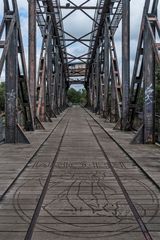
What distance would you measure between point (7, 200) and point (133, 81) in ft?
39.0

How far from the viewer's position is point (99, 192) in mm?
7941

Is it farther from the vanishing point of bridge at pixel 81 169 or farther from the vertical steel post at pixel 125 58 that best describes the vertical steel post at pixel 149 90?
the vertical steel post at pixel 125 58

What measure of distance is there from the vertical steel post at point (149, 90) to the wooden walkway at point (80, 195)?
2.38 meters

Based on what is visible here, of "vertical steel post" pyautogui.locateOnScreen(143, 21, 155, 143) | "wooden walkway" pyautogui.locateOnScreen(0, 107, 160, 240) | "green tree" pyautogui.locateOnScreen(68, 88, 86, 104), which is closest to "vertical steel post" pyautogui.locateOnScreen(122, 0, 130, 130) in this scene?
"vertical steel post" pyautogui.locateOnScreen(143, 21, 155, 143)

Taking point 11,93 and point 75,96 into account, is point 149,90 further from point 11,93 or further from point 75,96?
point 75,96

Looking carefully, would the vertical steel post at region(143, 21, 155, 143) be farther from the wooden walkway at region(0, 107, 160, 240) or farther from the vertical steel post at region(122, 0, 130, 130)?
the vertical steel post at region(122, 0, 130, 130)

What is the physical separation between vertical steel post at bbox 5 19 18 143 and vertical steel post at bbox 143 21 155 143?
436cm

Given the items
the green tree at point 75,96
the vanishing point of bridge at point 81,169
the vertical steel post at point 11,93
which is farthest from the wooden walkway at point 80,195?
the green tree at point 75,96

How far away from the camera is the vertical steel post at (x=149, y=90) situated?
15.8 metres

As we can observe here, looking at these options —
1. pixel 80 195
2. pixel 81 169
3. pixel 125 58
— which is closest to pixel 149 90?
pixel 81 169

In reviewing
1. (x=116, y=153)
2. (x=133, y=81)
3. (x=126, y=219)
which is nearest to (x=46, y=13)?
(x=133, y=81)

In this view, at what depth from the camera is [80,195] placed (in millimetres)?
7707

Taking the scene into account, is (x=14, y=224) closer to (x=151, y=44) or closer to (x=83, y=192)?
(x=83, y=192)

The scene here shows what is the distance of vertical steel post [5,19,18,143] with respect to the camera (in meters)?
16.2
